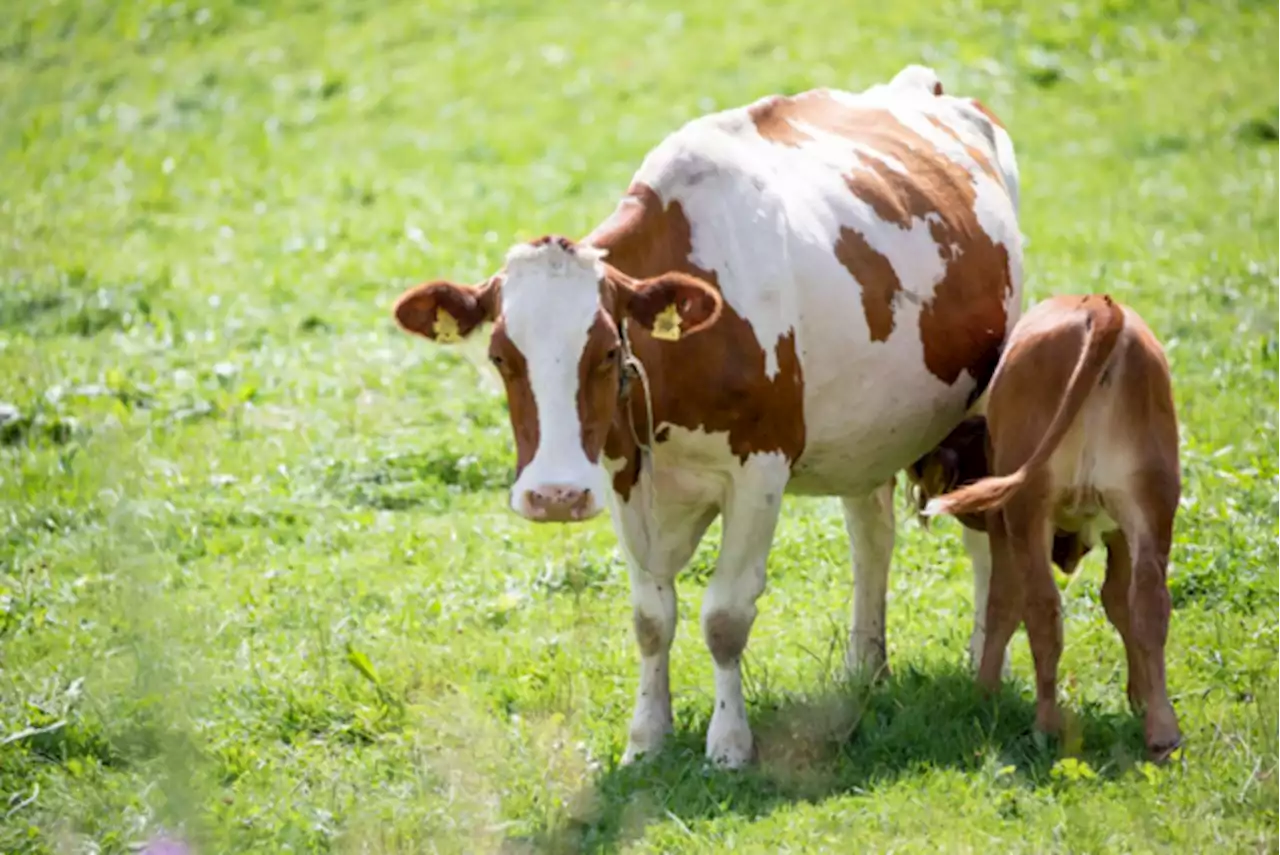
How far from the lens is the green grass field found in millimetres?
6340

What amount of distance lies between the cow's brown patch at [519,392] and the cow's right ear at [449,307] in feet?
0.72

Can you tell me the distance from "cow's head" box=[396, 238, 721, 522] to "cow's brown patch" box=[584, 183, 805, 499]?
254 mm

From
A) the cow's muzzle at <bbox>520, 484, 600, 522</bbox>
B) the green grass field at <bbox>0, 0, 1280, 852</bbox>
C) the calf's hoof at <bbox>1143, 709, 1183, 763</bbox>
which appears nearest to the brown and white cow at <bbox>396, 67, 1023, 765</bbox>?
the cow's muzzle at <bbox>520, 484, 600, 522</bbox>

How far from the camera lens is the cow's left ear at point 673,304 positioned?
20.8 ft

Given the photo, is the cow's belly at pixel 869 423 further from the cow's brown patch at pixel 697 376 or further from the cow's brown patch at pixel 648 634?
the cow's brown patch at pixel 648 634

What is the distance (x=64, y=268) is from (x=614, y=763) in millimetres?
9065

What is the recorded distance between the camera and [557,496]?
19.5 feet

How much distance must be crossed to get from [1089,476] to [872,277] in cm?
135

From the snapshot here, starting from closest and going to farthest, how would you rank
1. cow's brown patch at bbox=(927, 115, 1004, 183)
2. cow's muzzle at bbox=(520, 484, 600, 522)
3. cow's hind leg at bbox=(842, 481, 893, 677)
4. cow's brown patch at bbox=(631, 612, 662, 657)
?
cow's muzzle at bbox=(520, 484, 600, 522) → cow's brown patch at bbox=(631, 612, 662, 657) → cow's hind leg at bbox=(842, 481, 893, 677) → cow's brown patch at bbox=(927, 115, 1004, 183)

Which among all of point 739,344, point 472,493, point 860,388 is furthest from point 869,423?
point 472,493

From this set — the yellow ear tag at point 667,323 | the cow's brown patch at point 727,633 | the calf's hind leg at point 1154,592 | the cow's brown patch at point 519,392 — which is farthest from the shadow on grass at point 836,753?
the yellow ear tag at point 667,323

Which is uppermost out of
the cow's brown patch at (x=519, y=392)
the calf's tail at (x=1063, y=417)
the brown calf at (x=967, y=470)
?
the cow's brown patch at (x=519, y=392)

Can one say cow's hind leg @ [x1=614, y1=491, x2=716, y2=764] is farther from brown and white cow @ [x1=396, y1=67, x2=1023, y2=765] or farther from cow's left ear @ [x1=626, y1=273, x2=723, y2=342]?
cow's left ear @ [x1=626, y1=273, x2=723, y2=342]

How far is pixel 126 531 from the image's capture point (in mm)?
9180
